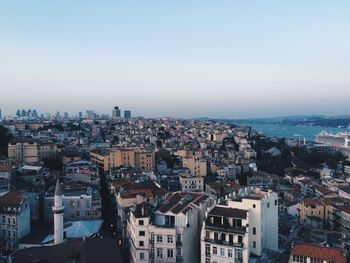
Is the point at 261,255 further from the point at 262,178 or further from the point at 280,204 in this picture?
the point at 262,178

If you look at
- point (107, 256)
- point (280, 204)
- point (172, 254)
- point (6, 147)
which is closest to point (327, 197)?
point (280, 204)

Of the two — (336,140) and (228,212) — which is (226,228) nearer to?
(228,212)

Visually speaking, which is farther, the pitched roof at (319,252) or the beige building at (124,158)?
the beige building at (124,158)

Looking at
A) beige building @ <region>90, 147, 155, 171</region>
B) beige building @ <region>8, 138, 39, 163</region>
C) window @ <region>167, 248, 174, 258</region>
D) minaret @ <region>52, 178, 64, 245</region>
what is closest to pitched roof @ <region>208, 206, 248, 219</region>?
window @ <region>167, 248, 174, 258</region>

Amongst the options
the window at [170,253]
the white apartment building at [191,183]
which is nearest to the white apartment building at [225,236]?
the window at [170,253]

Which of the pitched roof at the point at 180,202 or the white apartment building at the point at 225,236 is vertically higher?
the pitched roof at the point at 180,202

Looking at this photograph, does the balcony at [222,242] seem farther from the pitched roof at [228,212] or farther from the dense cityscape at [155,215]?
the pitched roof at [228,212]
